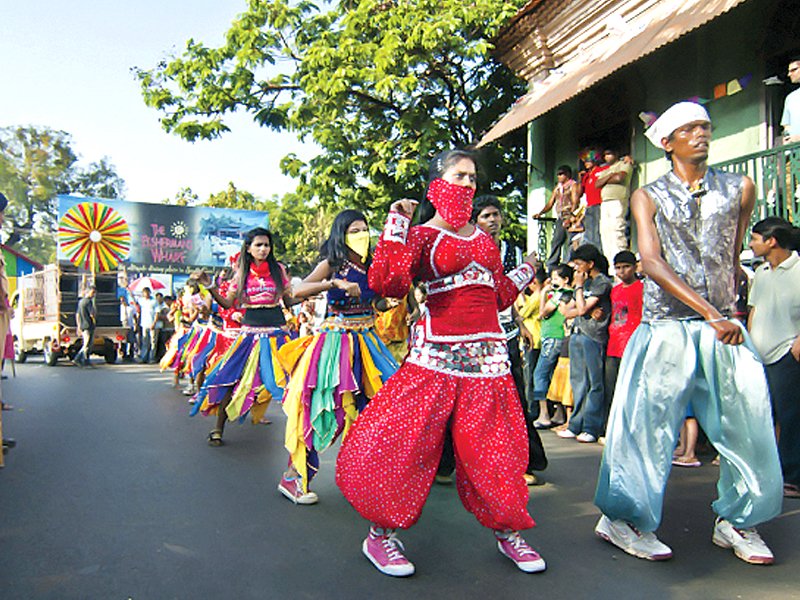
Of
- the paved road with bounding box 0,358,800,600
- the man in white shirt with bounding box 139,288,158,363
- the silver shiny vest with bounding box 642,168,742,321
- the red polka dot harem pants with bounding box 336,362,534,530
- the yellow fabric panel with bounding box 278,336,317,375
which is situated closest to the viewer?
the paved road with bounding box 0,358,800,600

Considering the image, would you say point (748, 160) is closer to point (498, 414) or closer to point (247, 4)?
point (498, 414)

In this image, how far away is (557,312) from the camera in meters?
7.80

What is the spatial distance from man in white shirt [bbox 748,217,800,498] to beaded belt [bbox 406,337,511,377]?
2650mm

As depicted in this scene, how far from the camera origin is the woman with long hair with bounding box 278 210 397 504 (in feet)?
14.4

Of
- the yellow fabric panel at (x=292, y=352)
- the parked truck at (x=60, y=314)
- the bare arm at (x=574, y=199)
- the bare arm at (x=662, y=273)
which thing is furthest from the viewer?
the parked truck at (x=60, y=314)

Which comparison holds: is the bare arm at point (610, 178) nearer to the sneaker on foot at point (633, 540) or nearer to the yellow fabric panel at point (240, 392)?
the yellow fabric panel at point (240, 392)

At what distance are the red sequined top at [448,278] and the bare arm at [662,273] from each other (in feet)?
2.51

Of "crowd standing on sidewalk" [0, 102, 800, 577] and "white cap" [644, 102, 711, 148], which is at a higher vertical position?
"white cap" [644, 102, 711, 148]

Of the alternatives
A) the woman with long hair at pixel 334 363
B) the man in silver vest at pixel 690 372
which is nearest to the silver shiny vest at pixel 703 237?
the man in silver vest at pixel 690 372

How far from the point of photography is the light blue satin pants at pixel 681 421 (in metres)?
3.37

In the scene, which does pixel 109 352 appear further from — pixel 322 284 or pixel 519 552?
pixel 519 552

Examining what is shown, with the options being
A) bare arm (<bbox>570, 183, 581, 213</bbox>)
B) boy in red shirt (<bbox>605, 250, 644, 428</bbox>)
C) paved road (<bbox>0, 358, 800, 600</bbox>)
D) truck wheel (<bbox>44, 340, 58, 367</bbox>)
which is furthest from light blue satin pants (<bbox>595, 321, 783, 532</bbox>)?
truck wheel (<bbox>44, 340, 58, 367</bbox>)

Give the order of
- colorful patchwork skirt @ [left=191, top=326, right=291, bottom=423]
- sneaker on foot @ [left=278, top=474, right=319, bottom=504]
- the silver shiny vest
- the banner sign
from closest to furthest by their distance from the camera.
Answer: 1. the silver shiny vest
2. sneaker on foot @ [left=278, top=474, right=319, bottom=504]
3. colorful patchwork skirt @ [left=191, top=326, right=291, bottom=423]
4. the banner sign

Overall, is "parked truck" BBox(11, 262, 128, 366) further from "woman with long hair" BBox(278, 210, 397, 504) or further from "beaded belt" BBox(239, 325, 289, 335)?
"woman with long hair" BBox(278, 210, 397, 504)
